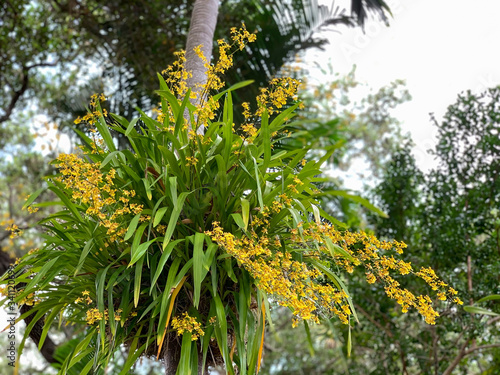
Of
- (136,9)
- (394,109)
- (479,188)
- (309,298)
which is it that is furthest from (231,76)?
(394,109)

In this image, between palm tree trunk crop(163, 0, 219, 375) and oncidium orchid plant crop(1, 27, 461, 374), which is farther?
palm tree trunk crop(163, 0, 219, 375)

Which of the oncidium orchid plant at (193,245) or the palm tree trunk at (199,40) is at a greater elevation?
the palm tree trunk at (199,40)

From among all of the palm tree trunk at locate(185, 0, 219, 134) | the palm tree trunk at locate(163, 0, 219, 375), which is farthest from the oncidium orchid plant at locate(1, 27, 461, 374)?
the palm tree trunk at locate(185, 0, 219, 134)

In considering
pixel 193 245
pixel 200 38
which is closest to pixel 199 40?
pixel 200 38

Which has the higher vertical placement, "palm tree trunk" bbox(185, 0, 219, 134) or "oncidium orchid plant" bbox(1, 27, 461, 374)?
"palm tree trunk" bbox(185, 0, 219, 134)

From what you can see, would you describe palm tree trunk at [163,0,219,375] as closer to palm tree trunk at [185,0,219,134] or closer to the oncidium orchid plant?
palm tree trunk at [185,0,219,134]

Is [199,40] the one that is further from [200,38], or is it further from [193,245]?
[193,245]

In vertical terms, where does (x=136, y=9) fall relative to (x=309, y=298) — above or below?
above

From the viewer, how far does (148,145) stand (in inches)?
61.2

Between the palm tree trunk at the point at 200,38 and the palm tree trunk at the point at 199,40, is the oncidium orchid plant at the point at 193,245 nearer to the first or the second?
the palm tree trunk at the point at 199,40

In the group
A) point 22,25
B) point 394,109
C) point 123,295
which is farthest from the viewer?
point 394,109

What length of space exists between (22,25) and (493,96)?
4844 millimetres

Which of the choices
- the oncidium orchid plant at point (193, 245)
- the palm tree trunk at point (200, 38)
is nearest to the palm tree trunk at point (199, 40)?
the palm tree trunk at point (200, 38)

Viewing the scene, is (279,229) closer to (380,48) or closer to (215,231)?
(215,231)
